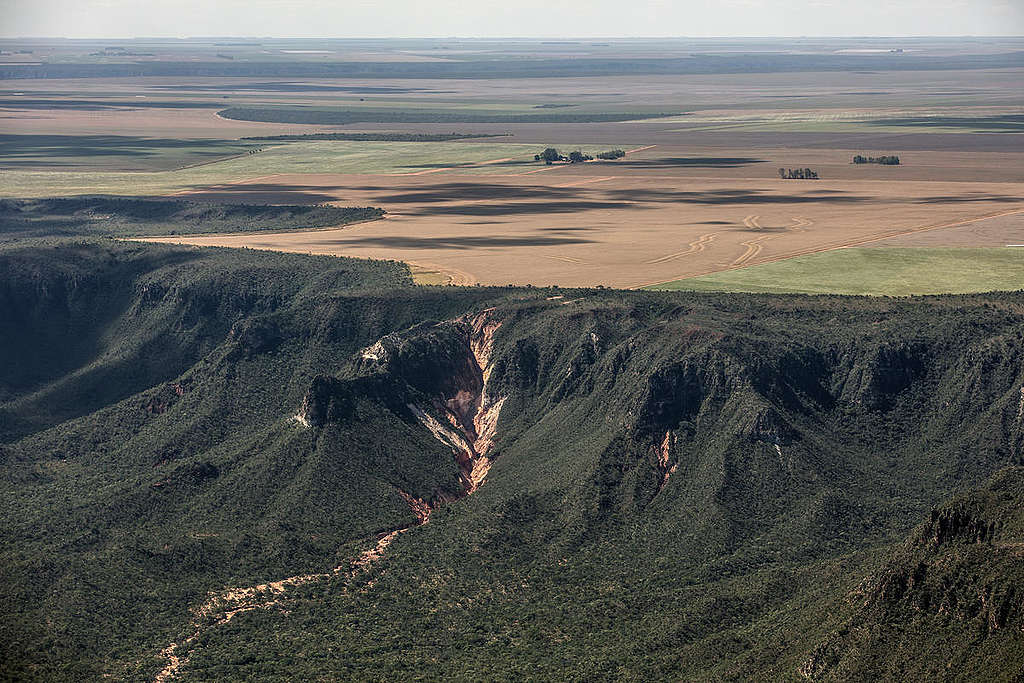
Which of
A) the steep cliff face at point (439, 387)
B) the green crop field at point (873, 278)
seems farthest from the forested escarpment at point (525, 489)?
the green crop field at point (873, 278)

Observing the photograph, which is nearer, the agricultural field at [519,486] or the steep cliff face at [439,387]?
the agricultural field at [519,486]

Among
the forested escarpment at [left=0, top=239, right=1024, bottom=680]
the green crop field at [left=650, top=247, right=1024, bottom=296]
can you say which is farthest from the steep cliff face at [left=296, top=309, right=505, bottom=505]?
the green crop field at [left=650, top=247, right=1024, bottom=296]

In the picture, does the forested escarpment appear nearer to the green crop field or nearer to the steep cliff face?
the steep cliff face

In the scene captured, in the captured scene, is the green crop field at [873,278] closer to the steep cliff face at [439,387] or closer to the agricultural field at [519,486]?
the agricultural field at [519,486]

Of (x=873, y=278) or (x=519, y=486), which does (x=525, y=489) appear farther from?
(x=873, y=278)

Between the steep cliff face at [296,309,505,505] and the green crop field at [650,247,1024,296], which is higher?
the green crop field at [650,247,1024,296]

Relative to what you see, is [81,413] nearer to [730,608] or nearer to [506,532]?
[506,532]
